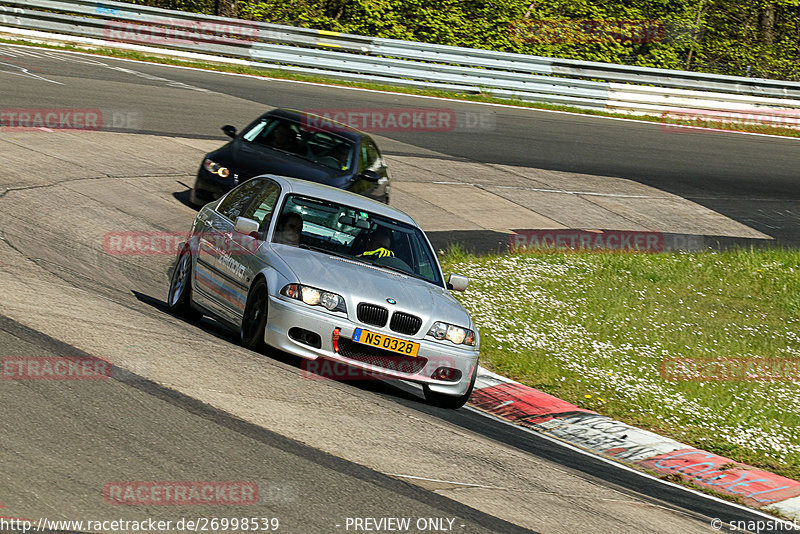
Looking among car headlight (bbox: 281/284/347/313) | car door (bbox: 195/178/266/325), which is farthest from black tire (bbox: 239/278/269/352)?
car headlight (bbox: 281/284/347/313)

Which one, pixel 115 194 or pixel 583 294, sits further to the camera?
pixel 115 194

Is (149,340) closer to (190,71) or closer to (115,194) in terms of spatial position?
(115,194)

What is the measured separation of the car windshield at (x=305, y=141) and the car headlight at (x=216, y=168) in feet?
2.71

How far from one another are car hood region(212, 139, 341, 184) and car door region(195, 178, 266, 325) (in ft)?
12.6

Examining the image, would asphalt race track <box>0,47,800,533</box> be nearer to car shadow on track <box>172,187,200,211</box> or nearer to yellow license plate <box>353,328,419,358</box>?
yellow license plate <box>353,328,419,358</box>

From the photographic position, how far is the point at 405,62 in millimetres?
29391

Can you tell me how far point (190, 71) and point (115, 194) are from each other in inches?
520

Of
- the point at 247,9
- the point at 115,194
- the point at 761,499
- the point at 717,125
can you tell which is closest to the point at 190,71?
the point at 247,9

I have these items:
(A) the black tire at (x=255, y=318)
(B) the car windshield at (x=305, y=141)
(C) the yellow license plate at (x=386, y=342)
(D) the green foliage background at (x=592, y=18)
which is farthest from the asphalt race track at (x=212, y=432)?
(D) the green foliage background at (x=592, y=18)

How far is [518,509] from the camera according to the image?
592 centimetres

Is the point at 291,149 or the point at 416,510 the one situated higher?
the point at 291,149

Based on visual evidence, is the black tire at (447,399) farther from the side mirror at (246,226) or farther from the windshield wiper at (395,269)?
the side mirror at (246,226)

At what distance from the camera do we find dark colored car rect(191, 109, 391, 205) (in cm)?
1399

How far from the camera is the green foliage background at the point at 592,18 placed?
34.2 metres
